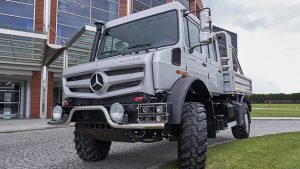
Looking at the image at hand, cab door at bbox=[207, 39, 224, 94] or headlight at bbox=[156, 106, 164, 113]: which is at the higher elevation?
cab door at bbox=[207, 39, 224, 94]

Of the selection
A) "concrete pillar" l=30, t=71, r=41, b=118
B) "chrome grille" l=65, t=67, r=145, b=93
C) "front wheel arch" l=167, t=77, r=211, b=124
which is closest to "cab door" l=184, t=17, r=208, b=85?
"front wheel arch" l=167, t=77, r=211, b=124

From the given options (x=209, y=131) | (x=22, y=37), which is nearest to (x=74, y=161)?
(x=209, y=131)

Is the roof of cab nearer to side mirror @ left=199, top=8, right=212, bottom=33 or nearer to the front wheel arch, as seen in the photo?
side mirror @ left=199, top=8, right=212, bottom=33

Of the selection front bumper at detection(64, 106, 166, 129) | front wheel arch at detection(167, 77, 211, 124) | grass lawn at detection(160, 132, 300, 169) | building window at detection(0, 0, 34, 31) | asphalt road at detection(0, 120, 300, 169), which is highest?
building window at detection(0, 0, 34, 31)

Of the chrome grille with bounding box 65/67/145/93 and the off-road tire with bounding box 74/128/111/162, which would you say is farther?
the off-road tire with bounding box 74/128/111/162

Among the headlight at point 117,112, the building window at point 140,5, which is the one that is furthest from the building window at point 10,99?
the headlight at point 117,112

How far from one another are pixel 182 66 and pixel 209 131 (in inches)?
63.5

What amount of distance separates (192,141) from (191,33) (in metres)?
2.21

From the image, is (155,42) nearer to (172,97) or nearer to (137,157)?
(172,97)

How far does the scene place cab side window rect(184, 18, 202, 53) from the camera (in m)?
6.54

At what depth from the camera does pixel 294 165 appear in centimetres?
625

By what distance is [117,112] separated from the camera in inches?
209

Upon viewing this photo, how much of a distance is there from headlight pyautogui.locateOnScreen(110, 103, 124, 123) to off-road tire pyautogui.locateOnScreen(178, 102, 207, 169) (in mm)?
1032

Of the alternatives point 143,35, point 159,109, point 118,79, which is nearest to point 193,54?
point 143,35
